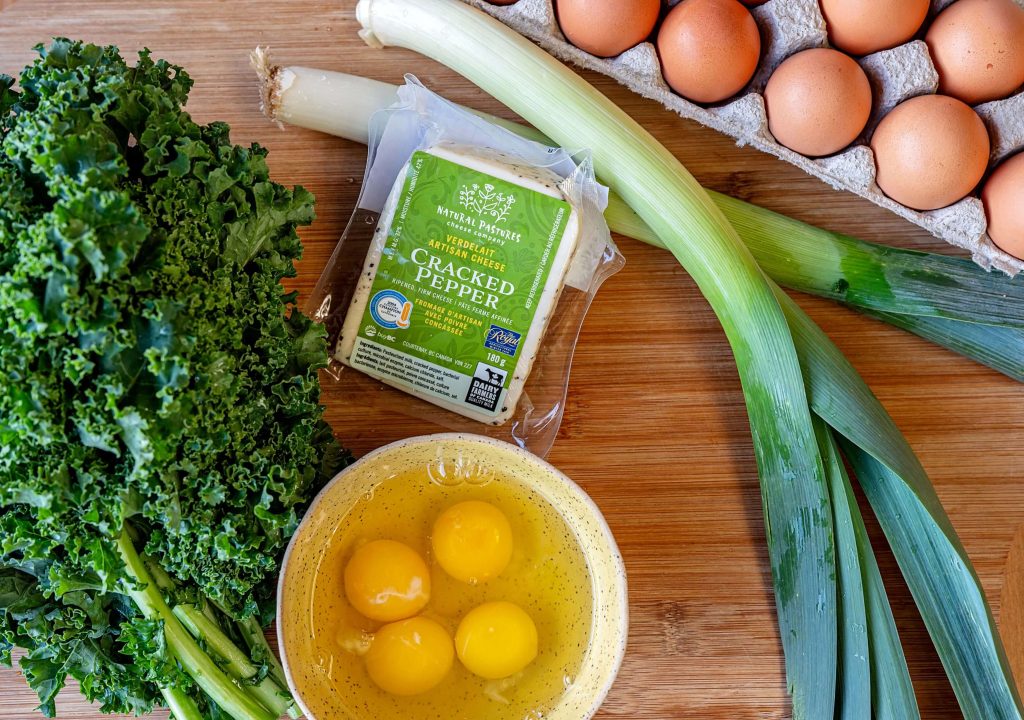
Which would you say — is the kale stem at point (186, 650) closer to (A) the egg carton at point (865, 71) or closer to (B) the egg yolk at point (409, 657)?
(B) the egg yolk at point (409, 657)

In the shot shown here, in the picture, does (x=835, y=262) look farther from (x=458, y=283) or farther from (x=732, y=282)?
(x=458, y=283)

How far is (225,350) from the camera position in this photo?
102 cm

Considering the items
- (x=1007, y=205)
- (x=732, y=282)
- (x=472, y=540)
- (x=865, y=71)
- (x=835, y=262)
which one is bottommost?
(x=472, y=540)

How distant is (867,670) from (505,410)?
0.71 metres

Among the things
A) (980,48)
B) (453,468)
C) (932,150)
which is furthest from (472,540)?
(980,48)

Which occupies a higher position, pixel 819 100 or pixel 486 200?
pixel 819 100

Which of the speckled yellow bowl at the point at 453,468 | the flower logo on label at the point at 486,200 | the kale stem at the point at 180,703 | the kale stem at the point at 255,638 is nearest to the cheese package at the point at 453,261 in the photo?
the flower logo on label at the point at 486,200

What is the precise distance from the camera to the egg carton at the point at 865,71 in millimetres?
1247

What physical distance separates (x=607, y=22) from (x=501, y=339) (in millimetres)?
527

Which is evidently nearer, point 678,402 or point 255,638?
point 255,638

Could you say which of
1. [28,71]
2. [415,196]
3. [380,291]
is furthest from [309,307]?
[28,71]

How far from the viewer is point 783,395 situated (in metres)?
1.26

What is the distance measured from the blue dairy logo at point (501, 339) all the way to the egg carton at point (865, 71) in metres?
0.46

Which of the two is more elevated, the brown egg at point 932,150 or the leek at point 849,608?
the brown egg at point 932,150
